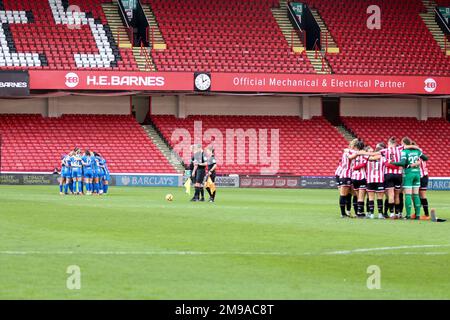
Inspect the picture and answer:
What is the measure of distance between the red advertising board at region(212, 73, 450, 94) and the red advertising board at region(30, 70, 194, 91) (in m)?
2.14

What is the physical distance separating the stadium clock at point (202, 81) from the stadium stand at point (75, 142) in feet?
13.8

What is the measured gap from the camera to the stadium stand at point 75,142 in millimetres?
56219

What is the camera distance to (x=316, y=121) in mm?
64062

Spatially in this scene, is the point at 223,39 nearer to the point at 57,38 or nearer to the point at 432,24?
the point at 57,38

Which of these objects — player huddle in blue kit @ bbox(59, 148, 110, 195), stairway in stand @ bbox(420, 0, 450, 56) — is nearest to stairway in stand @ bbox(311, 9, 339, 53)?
stairway in stand @ bbox(420, 0, 450, 56)

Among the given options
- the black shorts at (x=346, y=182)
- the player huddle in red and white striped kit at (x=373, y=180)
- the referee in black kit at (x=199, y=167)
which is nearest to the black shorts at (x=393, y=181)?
the player huddle in red and white striped kit at (x=373, y=180)

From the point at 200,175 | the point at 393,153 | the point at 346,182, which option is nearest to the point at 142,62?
the point at 200,175

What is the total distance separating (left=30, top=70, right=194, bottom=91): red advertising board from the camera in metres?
57.1

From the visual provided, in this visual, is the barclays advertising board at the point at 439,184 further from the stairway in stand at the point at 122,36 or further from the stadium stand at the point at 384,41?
the stairway in stand at the point at 122,36

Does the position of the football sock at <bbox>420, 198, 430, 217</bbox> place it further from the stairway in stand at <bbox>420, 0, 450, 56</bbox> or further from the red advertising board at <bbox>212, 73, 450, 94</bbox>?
the stairway in stand at <bbox>420, 0, 450, 56</bbox>

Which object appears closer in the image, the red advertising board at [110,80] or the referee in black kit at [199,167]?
the referee in black kit at [199,167]

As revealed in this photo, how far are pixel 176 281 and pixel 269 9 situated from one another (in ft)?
179

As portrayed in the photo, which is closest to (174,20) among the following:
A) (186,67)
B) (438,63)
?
(186,67)
